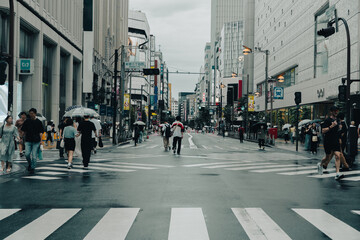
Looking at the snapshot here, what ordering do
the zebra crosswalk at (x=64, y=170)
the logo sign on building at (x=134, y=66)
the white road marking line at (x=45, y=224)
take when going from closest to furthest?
the white road marking line at (x=45, y=224), the zebra crosswalk at (x=64, y=170), the logo sign on building at (x=134, y=66)

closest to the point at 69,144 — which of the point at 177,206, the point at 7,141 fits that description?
the point at 7,141

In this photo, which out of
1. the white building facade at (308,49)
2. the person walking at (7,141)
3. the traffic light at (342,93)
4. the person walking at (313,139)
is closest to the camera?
the person walking at (7,141)

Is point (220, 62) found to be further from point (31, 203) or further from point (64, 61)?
point (31, 203)

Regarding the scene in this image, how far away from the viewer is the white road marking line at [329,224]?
559cm

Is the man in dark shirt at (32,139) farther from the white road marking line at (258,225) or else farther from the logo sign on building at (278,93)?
the logo sign on building at (278,93)

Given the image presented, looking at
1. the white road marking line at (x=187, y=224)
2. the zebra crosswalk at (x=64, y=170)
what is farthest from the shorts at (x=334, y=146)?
the white road marking line at (x=187, y=224)

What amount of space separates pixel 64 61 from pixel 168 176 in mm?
36457

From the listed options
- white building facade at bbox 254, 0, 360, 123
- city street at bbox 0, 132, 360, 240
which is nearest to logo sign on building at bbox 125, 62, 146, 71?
white building facade at bbox 254, 0, 360, 123

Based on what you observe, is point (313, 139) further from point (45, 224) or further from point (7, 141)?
point (45, 224)

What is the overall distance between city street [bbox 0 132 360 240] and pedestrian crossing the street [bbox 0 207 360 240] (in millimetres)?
13

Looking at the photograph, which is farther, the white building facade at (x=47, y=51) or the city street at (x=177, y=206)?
the white building facade at (x=47, y=51)

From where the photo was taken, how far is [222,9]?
178 metres

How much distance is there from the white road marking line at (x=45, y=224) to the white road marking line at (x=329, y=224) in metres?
3.61

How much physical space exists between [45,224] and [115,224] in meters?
1.00
